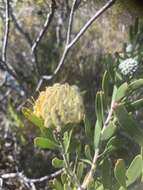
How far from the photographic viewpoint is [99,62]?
10.6 ft

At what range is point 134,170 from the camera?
970 mm

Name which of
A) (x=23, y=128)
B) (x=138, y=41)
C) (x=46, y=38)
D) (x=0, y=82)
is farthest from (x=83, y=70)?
(x=138, y=41)

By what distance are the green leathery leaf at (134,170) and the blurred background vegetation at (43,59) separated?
69 centimetres

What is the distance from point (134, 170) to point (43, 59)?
2408mm

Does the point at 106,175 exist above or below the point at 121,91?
below

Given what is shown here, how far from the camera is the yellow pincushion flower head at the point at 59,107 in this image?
1104mm

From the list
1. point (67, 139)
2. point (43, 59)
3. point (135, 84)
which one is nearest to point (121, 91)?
point (135, 84)

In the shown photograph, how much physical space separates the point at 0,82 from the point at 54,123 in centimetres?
185

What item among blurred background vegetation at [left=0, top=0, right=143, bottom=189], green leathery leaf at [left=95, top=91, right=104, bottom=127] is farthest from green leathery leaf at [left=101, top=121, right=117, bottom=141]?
blurred background vegetation at [left=0, top=0, right=143, bottom=189]

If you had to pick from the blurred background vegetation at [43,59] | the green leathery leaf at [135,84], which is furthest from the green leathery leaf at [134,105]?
the blurred background vegetation at [43,59]

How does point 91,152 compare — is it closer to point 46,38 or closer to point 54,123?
point 54,123

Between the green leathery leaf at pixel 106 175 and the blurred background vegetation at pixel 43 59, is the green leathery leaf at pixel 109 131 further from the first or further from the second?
the blurred background vegetation at pixel 43 59

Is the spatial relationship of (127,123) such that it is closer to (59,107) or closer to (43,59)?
(59,107)

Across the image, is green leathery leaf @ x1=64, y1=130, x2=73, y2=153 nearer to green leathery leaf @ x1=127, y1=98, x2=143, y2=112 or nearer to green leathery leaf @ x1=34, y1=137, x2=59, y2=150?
green leathery leaf @ x1=34, y1=137, x2=59, y2=150
